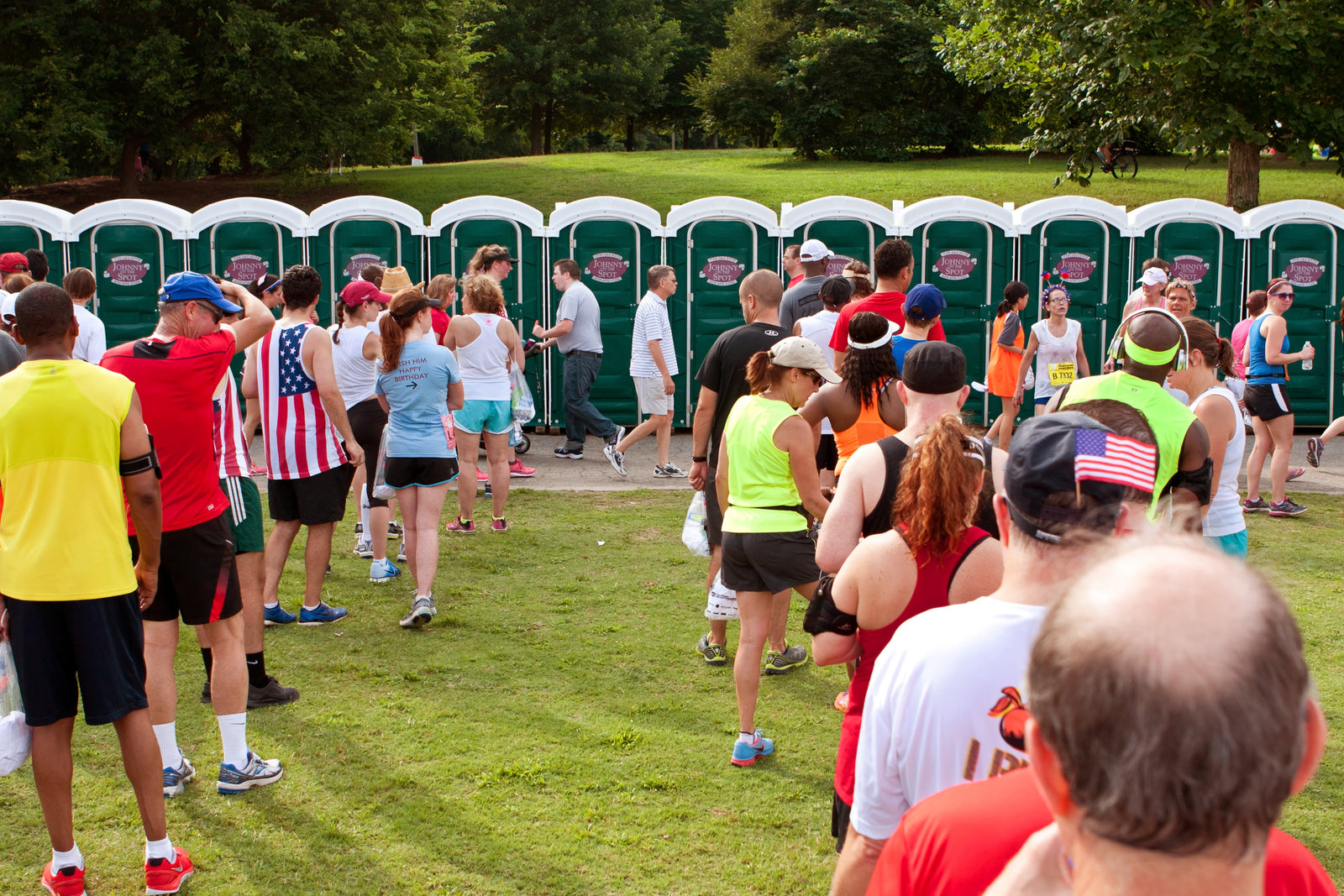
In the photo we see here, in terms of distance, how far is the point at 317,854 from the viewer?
3.86 meters

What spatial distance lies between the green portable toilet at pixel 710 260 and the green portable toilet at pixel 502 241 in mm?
1191

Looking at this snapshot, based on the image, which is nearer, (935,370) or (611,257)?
(935,370)

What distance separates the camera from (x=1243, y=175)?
1939 cm

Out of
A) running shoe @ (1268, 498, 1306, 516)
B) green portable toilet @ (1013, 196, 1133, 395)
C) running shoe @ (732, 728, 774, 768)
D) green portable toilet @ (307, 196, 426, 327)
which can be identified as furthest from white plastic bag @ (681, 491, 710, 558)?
green portable toilet @ (1013, 196, 1133, 395)

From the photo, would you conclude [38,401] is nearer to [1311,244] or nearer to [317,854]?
[317,854]

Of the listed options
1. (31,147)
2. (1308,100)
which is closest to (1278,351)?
(1308,100)

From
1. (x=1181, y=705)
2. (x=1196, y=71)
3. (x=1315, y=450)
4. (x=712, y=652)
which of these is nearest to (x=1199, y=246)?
(x=1315, y=450)

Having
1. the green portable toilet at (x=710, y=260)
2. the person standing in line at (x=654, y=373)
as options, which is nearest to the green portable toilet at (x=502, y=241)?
the green portable toilet at (x=710, y=260)

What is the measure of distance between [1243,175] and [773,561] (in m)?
18.5

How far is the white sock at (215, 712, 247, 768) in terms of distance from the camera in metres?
4.23

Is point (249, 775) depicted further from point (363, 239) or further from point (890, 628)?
point (363, 239)

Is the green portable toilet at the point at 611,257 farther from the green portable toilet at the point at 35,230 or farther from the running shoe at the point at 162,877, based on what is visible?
the running shoe at the point at 162,877

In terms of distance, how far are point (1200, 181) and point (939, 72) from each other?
411 inches

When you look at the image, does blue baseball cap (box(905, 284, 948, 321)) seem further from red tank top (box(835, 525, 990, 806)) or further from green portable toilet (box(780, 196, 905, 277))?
green portable toilet (box(780, 196, 905, 277))
